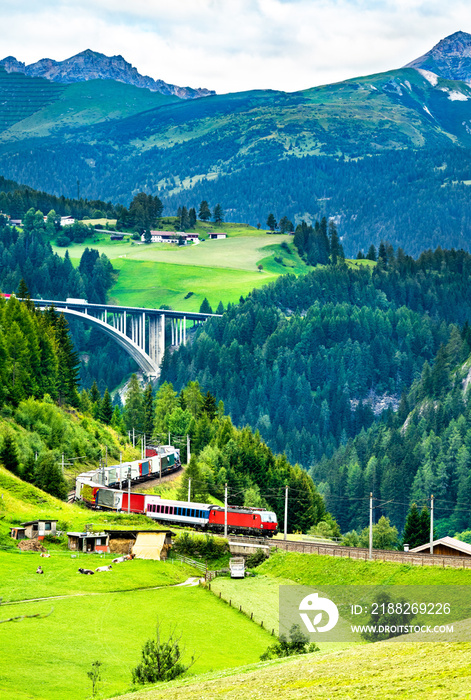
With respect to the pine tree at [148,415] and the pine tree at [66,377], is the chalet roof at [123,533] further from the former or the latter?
the pine tree at [148,415]

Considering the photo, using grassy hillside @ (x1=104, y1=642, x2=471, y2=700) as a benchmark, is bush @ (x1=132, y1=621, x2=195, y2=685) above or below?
below

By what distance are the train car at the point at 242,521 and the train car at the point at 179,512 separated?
0.74 meters

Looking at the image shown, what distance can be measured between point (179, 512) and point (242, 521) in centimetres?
594

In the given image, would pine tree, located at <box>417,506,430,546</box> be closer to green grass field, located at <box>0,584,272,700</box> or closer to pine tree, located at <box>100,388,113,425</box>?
green grass field, located at <box>0,584,272,700</box>

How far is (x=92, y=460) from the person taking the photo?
12412 centimetres

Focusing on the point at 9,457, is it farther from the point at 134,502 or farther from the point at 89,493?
the point at 134,502

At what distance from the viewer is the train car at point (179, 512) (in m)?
99.1

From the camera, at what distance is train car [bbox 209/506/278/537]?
98500mm

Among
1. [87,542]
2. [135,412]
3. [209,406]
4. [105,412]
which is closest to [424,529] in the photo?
[87,542]

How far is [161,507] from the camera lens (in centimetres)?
10244

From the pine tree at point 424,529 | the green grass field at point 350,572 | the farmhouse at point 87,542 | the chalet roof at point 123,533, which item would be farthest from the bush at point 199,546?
the pine tree at point 424,529

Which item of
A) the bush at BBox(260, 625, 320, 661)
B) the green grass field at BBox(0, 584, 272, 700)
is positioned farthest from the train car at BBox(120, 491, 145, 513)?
the bush at BBox(260, 625, 320, 661)

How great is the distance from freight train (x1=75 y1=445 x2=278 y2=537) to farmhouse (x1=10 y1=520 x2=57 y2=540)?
16666mm

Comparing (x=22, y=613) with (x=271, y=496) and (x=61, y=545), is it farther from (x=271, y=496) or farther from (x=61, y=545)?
(x=271, y=496)
